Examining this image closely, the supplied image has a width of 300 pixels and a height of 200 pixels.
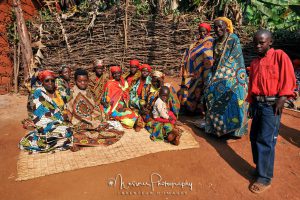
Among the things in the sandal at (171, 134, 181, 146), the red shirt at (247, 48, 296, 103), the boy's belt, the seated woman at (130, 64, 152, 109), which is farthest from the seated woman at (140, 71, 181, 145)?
the red shirt at (247, 48, 296, 103)

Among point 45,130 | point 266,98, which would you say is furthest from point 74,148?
point 266,98

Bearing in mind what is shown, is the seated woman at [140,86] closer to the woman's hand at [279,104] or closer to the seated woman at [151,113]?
the seated woman at [151,113]

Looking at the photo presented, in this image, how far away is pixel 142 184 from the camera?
10.2 feet

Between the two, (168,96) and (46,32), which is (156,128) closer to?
(168,96)

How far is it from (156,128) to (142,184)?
1.27 m

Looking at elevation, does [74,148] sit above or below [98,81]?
below

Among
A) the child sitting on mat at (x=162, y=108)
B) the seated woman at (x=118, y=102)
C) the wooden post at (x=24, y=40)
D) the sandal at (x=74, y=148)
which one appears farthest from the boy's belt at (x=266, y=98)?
the wooden post at (x=24, y=40)

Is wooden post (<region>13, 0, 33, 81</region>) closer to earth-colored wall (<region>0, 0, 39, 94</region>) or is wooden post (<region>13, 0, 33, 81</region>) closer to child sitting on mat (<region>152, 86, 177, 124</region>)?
earth-colored wall (<region>0, 0, 39, 94</region>)

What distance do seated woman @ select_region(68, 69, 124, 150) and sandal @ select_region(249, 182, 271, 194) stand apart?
218cm

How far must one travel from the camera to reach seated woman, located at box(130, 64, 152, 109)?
5062mm

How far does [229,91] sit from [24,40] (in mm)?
5621

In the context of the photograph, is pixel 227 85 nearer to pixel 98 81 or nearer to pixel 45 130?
pixel 98 81

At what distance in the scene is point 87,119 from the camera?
432cm

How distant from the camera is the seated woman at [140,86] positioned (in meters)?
5.06
